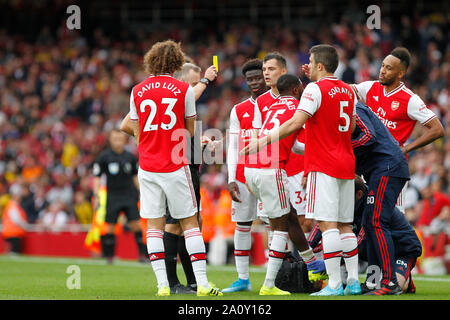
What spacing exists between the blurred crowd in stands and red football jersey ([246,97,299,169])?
7.98 meters

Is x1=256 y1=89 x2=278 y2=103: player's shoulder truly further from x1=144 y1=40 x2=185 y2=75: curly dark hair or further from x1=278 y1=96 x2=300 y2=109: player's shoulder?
x1=144 y1=40 x2=185 y2=75: curly dark hair

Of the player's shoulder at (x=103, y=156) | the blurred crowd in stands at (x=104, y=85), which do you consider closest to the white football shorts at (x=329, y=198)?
the player's shoulder at (x=103, y=156)

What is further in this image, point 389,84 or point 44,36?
point 44,36

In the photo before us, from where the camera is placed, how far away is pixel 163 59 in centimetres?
720

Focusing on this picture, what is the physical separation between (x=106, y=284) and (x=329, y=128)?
12.8 feet

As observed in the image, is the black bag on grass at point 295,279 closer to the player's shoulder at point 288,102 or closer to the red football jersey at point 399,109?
the player's shoulder at point 288,102

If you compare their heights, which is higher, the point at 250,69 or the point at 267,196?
the point at 250,69

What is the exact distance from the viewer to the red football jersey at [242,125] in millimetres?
8406

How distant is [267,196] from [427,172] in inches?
353

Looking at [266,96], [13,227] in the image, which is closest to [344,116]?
[266,96]

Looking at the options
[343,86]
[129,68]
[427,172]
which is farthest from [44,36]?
[343,86]

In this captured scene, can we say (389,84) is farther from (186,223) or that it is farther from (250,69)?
(186,223)

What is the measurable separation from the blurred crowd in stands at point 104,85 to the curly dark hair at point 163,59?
9118 mm
